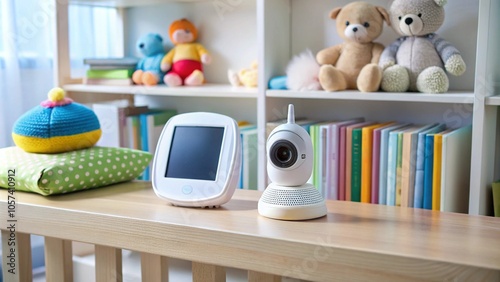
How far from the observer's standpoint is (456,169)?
1396 millimetres

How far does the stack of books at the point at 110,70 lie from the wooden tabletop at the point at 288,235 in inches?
26.1

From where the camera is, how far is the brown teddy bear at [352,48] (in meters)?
1.47

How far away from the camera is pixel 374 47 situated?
5.08ft

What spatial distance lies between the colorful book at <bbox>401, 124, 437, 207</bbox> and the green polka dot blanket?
2.05ft

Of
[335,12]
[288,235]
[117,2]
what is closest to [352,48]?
[335,12]

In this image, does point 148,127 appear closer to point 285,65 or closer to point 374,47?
point 285,65

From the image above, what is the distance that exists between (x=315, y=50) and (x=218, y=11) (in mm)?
370

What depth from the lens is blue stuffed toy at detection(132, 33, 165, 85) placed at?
72.0 inches

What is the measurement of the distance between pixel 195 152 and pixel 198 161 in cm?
2

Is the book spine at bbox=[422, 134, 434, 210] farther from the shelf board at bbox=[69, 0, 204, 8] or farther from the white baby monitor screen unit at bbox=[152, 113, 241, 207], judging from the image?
the shelf board at bbox=[69, 0, 204, 8]

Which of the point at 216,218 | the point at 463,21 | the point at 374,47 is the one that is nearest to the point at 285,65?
the point at 374,47

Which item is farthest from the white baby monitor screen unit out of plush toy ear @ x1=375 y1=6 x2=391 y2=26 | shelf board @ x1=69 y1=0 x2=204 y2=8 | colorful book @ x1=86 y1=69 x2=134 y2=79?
shelf board @ x1=69 y1=0 x2=204 y2=8

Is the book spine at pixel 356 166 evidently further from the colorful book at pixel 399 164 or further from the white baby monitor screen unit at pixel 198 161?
the white baby monitor screen unit at pixel 198 161

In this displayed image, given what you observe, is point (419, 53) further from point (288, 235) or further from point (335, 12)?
point (288, 235)
